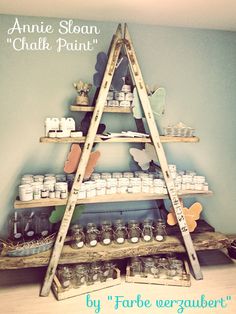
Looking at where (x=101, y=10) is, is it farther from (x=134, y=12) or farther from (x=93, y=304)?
(x=93, y=304)

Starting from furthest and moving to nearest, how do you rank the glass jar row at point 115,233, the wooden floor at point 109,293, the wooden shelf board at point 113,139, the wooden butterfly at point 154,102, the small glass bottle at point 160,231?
the small glass bottle at point 160,231
the glass jar row at point 115,233
the wooden butterfly at point 154,102
the wooden shelf board at point 113,139
the wooden floor at point 109,293

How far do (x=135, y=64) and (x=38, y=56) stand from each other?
934 millimetres

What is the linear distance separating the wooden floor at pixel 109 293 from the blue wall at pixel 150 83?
537 mm

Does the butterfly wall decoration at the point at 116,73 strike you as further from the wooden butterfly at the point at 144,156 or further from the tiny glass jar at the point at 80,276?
the tiny glass jar at the point at 80,276

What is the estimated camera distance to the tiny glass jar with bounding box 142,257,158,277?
2.94m

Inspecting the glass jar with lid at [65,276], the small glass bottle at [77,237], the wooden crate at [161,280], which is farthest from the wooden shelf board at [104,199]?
the wooden crate at [161,280]

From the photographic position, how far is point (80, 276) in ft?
9.11

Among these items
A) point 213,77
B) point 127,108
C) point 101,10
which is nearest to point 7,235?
point 127,108

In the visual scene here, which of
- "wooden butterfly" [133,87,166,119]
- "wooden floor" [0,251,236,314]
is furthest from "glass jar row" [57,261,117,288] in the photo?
"wooden butterfly" [133,87,166,119]

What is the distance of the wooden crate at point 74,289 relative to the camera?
2.66 m

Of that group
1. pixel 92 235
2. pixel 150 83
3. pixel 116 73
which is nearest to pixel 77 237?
pixel 92 235

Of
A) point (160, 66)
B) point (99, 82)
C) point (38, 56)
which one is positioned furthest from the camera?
point (160, 66)

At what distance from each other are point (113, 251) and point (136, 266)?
318 millimetres

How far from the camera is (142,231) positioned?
3.08 meters
